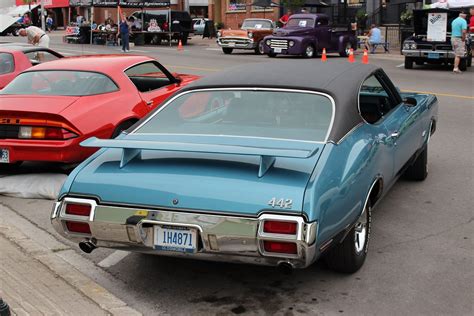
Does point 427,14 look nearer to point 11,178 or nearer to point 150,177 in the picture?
point 11,178

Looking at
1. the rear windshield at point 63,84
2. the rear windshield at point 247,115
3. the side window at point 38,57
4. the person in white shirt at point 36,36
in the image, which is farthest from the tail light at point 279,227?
the person in white shirt at point 36,36

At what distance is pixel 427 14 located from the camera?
2047 centimetres

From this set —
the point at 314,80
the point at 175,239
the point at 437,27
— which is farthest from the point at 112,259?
the point at 437,27

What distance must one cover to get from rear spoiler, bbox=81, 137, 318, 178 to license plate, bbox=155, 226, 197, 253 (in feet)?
1.67

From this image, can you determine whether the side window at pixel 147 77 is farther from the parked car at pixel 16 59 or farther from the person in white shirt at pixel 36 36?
the person in white shirt at pixel 36 36

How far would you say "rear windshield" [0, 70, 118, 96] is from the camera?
7688 millimetres

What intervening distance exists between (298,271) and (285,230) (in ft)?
3.70

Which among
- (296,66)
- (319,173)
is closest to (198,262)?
(319,173)

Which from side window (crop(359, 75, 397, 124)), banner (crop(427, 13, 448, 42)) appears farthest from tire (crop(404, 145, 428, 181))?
banner (crop(427, 13, 448, 42))

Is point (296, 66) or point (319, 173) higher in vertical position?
point (296, 66)

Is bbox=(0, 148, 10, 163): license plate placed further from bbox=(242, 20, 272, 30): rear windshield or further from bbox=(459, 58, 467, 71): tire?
bbox=(242, 20, 272, 30): rear windshield

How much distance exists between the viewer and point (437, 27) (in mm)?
20219

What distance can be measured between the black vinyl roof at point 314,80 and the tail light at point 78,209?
151 cm

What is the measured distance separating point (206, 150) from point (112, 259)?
5.16 ft
